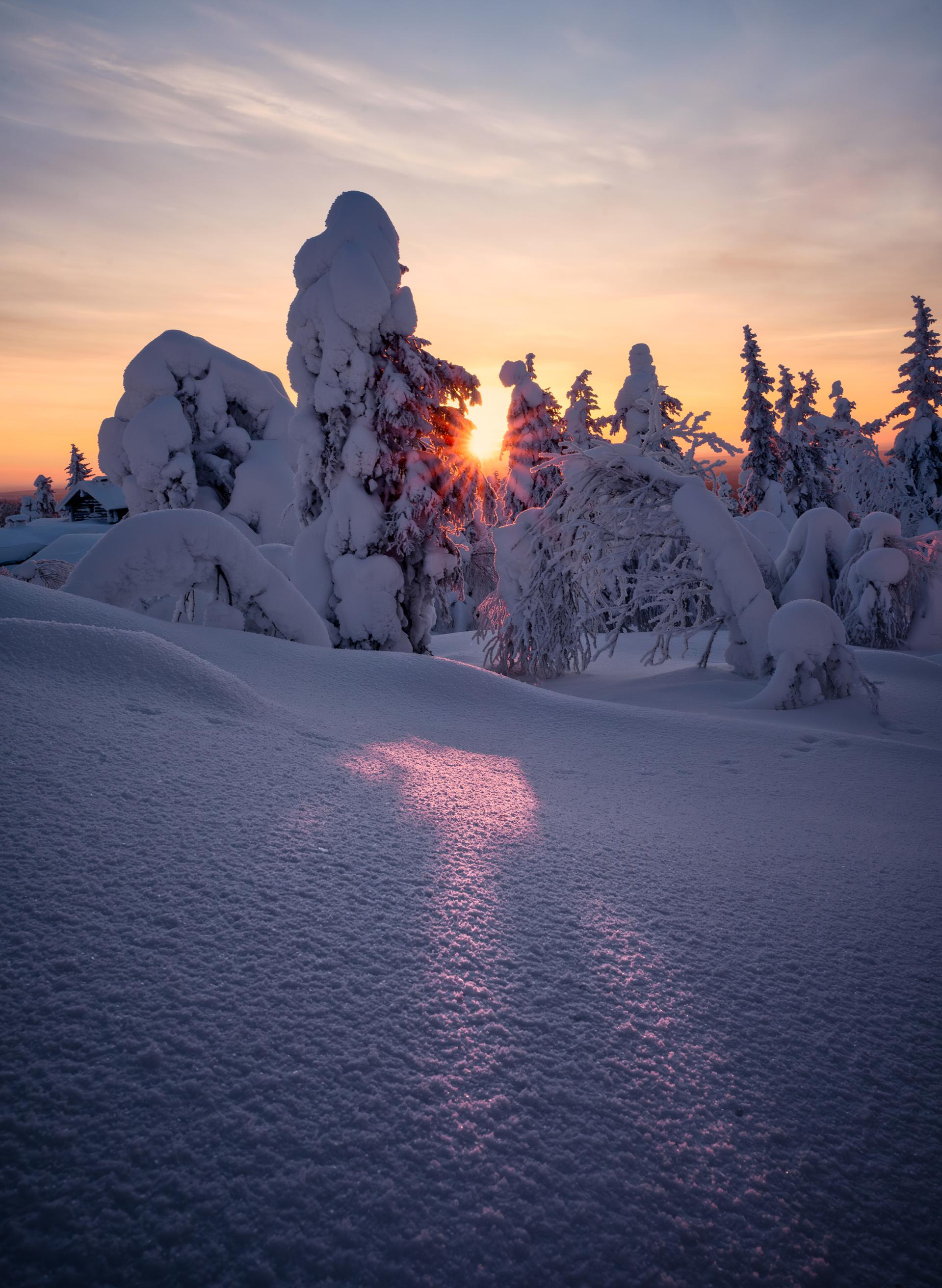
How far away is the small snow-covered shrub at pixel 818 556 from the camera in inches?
552

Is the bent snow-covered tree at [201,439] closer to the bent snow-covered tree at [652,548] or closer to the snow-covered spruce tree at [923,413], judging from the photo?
the bent snow-covered tree at [652,548]

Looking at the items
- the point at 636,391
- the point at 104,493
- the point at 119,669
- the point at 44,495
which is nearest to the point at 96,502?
the point at 104,493

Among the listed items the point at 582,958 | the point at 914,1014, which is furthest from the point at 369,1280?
the point at 914,1014

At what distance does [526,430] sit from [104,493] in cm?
2733

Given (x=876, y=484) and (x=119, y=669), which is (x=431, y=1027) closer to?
(x=119, y=669)

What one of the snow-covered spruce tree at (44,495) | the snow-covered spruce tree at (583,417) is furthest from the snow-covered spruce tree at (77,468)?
the snow-covered spruce tree at (583,417)

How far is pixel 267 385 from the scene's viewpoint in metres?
18.1

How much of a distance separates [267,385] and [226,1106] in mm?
19481

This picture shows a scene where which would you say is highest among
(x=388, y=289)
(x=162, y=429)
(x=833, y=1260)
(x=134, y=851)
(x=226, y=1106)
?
(x=388, y=289)

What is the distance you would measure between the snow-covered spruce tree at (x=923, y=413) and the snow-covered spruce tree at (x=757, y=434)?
15.3 ft

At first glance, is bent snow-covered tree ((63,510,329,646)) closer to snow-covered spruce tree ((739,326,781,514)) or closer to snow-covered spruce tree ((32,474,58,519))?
snow-covered spruce tree ((739,326,781,514))

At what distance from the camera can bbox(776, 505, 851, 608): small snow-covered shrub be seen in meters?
14.0

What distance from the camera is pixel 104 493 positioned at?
119 feet

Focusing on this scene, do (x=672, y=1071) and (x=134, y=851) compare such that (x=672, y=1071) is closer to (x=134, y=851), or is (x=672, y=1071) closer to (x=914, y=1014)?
(x=914, y=1014)
